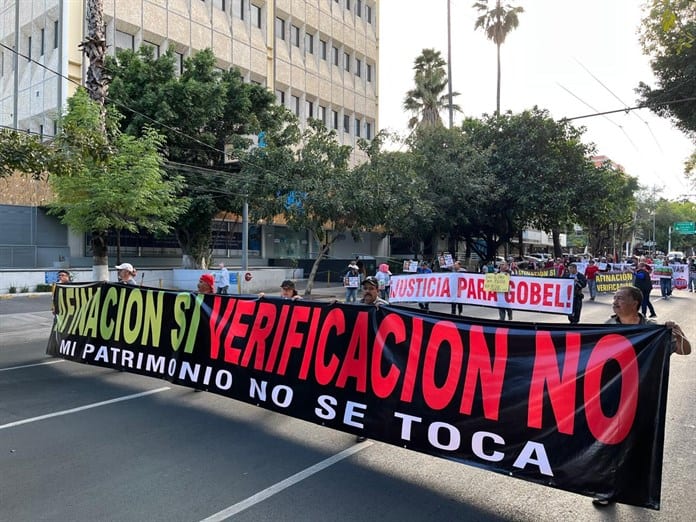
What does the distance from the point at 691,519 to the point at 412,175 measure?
18473 millimetres

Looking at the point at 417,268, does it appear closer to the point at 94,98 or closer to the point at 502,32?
the point at 94,98

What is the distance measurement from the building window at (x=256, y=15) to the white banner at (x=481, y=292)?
78.5 ft

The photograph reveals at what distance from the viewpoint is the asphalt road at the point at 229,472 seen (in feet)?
12.3

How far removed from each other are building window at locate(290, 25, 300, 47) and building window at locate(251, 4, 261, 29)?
295 cm

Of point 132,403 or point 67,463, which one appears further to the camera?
point 132,403

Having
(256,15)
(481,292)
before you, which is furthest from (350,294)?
(256,15)

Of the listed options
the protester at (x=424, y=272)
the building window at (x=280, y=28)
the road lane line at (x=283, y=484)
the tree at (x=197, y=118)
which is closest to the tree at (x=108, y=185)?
the tree at (x=197, y=118)

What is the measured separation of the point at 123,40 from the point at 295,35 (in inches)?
534

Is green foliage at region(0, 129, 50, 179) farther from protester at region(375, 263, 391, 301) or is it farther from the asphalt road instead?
protester at region(375, 263, 391, 301)

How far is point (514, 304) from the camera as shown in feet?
47.8

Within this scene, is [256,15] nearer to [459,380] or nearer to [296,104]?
[296,104]

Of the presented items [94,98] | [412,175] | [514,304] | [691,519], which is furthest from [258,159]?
[691,519]

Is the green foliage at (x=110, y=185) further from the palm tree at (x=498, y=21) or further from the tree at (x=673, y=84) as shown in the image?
the palm tree at (x=498, y=21)

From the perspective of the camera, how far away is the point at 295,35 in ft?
119
